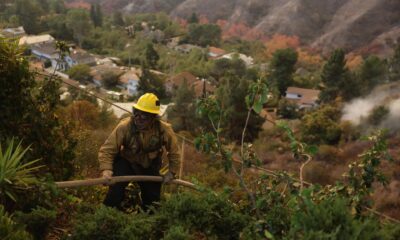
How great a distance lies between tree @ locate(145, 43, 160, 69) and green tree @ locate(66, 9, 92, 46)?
37.0ft

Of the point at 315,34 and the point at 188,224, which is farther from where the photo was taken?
the point at 315,34

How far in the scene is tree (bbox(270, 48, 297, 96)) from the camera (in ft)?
137

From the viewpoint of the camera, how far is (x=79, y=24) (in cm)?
6081

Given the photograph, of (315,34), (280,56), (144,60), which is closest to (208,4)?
(315,34)

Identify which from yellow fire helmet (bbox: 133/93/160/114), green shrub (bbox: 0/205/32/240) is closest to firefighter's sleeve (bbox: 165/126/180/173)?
yellow fire helmet (bbox: 133/93/160/114)

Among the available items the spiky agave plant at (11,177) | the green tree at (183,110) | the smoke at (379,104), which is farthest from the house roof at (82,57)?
the spiky agave plant at (11,177)

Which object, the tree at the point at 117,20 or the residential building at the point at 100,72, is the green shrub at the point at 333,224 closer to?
the residential building at the point at 100,72

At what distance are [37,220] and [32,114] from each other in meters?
1.59

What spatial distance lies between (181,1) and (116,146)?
3284 inches

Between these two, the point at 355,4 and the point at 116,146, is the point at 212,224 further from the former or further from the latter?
the point at 355,4

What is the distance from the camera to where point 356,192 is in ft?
12.2

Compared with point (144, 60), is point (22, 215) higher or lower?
higher

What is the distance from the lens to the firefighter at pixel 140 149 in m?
4.69

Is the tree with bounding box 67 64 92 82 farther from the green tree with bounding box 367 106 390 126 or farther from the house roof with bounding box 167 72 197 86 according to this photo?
the green tree with bounding box 367 106 390 126
